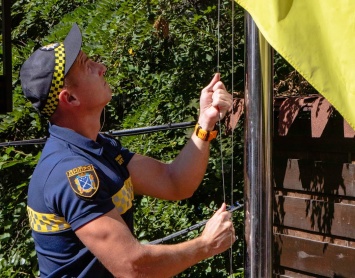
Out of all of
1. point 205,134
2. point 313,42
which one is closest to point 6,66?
point 205,134

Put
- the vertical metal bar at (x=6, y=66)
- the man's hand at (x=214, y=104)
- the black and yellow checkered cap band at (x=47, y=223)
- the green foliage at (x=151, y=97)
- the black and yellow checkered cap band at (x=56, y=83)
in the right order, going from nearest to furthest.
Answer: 1. the black and yellow checkered cap band at (x=47, y=223)
2. the black and yellow checkered cap band at (x=56, y=83)
3. the man's hand at (x=214, y=104)
4. the vertical metal bar at (x=6, y=66)
5. the green foliage at (x=151, y=97)

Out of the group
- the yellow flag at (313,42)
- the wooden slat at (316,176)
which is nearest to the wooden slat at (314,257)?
the wooden slat at (316,176)

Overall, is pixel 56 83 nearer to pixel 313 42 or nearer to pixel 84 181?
pixel 84 181

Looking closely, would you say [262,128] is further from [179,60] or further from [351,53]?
[179,60]

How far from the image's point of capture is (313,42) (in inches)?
96.4

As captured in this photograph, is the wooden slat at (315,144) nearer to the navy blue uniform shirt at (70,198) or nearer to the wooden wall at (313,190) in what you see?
the wooden wall at (313,190)

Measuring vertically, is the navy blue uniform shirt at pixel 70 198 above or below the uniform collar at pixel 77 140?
below

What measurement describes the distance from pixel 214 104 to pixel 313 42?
61 centimetres

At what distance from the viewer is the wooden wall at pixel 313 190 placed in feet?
13.7

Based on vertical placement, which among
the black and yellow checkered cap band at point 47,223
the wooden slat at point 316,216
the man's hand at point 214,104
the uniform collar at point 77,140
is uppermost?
the man's hand at point 214,104

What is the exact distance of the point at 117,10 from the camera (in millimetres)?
5434

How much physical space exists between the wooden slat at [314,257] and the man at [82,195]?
1.66m

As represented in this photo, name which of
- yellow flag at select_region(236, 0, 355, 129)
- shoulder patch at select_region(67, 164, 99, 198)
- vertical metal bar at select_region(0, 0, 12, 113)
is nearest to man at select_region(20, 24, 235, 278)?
shoulder patch at select_region(67, 164, 99, 198)

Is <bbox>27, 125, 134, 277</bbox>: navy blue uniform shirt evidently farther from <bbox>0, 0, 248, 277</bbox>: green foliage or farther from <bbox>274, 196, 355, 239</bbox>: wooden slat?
<bbox>0, 0, 248, 277</bbox>: green foliage
